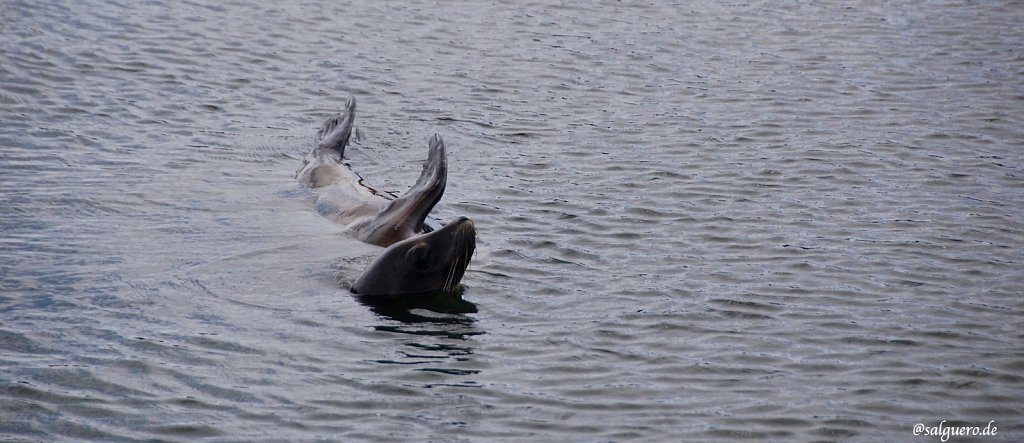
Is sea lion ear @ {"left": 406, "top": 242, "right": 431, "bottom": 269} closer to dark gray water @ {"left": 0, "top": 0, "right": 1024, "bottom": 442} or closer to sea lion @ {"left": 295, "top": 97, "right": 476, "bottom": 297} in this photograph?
sea lion @ {"left": 295, "top": 97, "right": 476, "bottom": 297}

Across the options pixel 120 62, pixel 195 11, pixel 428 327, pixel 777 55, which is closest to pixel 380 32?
pixel 195 11

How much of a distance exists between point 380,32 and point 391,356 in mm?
10968

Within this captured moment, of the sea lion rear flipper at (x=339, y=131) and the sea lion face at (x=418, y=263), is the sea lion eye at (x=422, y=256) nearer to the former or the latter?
the sea lion face at (x=418, y=263)

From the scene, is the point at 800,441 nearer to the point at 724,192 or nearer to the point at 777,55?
the point at 724,192

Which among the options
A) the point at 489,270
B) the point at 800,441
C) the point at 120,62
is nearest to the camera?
the point at 800,441

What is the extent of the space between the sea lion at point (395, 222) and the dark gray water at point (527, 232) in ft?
0.71

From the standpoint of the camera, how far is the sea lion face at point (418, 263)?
7977mm

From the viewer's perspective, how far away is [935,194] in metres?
10.6

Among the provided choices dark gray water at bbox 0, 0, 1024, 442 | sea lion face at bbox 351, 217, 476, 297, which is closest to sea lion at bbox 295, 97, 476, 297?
sea lion face at bbox 351, 217, 476, 297

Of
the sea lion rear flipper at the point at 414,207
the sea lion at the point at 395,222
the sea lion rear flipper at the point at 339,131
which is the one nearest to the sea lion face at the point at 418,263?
the sea lion at the point at 395,222

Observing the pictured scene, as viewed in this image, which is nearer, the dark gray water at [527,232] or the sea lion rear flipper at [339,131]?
the dark gray water at [527,232]

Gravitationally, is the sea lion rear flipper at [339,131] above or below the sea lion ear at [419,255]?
above

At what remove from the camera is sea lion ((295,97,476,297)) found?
801 cm

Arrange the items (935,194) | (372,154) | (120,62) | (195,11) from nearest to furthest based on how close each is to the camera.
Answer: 1. (935,194)
2. (372,154)
3. (120,62)
4. (195,11)
